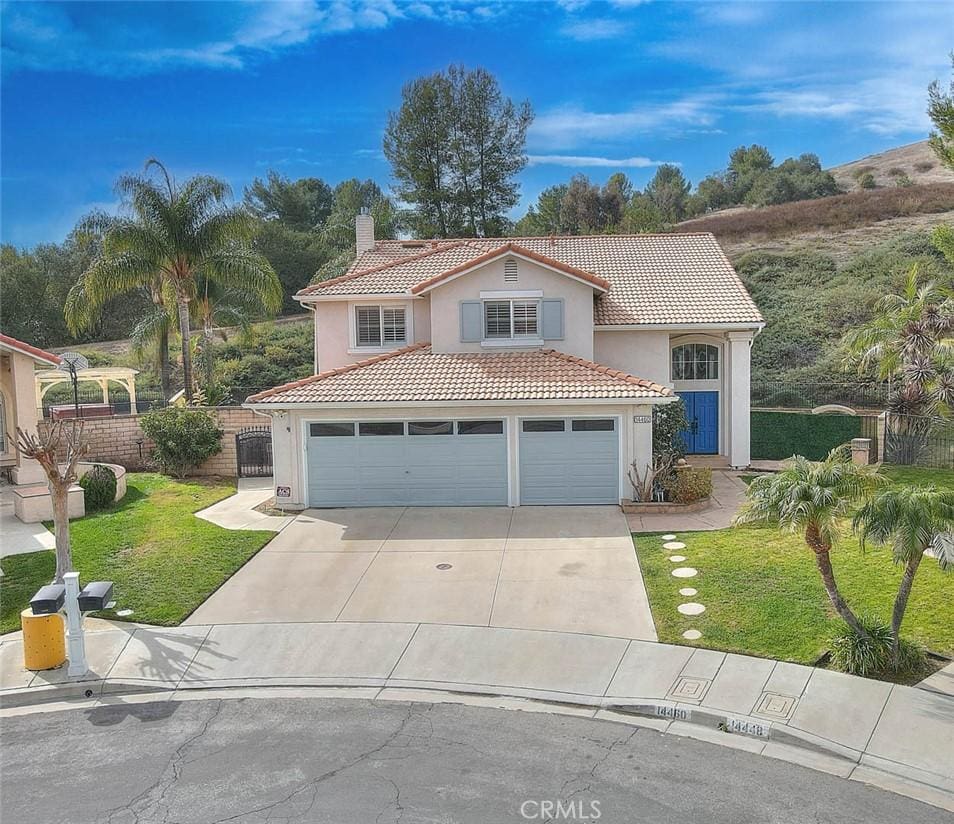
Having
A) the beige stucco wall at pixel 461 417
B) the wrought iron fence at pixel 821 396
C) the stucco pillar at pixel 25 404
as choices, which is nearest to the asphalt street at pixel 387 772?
the beige stucco wall at pixel 461 417

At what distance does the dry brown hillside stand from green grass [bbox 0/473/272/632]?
66.9 meters

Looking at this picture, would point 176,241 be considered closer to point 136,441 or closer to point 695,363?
point 136,441

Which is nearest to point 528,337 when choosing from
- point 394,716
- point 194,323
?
point 394,716

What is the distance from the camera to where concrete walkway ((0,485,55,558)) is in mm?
16109

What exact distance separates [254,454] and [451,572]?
1092cm

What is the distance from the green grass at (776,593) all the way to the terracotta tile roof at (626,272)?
775 cm

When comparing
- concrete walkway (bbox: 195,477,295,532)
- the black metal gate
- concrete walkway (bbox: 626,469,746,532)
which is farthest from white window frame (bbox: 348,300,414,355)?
concrete walkway (bbox: 626,469,746,532)

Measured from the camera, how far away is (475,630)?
11.9 m

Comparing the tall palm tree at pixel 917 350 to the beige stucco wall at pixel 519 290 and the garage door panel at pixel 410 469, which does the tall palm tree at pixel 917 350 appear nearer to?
the beige stucco wall at pixel 519 290

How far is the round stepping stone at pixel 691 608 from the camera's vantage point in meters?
12.1

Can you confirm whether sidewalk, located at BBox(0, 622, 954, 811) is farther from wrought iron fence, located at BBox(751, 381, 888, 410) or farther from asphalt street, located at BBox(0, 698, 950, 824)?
wrought iron fence, located at BBox(751, 381, 888, 410)

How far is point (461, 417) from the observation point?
18.7 metres

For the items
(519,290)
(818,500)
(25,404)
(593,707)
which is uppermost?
(519,290)

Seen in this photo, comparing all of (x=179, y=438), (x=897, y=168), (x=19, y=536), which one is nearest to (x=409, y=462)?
(x=179, y=438)
